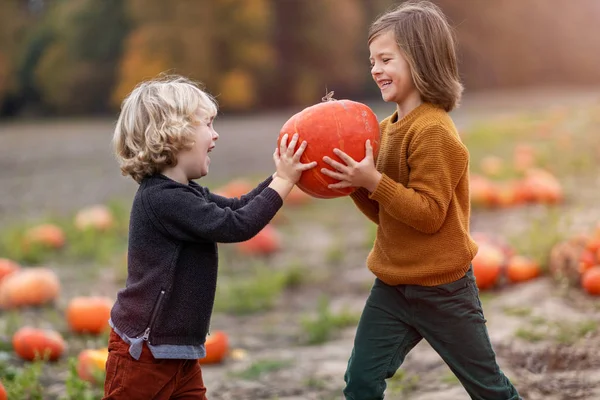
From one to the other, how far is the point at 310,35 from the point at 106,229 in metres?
22.1

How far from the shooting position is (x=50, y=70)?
26594mm

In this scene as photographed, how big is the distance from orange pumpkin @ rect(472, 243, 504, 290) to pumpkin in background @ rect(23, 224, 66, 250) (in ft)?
12.9

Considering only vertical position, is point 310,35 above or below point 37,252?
above

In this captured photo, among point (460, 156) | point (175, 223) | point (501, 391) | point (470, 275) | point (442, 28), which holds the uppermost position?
point (442, 28)

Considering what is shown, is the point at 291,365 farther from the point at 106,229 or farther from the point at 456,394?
the point at 106,229

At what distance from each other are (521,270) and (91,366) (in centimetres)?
289

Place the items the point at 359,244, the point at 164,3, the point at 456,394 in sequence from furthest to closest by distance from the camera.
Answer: the point at 164,3 → the point at 359,244 → the point at 456,394

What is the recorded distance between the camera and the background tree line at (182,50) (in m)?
24.6

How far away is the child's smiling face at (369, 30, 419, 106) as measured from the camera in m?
2.80

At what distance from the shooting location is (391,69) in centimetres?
281

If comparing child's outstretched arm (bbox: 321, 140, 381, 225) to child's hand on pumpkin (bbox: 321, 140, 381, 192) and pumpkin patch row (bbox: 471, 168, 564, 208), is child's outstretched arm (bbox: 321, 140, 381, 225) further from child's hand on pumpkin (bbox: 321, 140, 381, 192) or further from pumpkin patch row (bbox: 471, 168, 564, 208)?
pumpkin patch row (bbox: 471, 168, 564, 208)

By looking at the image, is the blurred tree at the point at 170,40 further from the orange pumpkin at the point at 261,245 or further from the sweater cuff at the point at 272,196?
the sweater cuff at the point at 272,196

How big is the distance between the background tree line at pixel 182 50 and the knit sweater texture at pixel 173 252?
20.3 metres

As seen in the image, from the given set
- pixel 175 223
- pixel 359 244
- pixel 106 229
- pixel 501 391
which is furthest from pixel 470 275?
pixel 106 229
